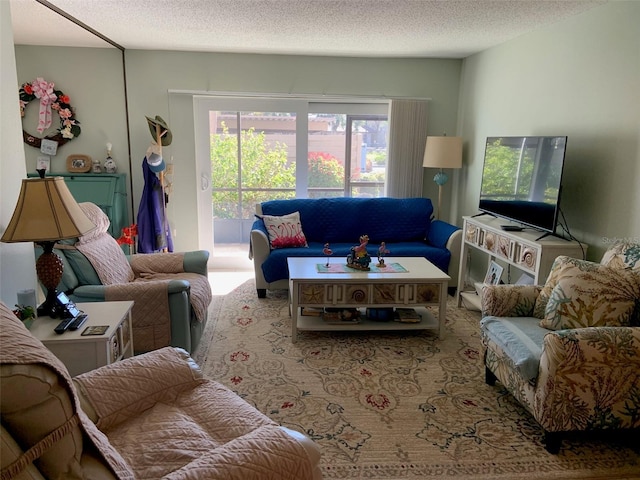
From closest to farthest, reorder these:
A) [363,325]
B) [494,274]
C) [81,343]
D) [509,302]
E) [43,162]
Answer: [81,343] < [509,302] < [363,325] < [494,274] < [43,162]

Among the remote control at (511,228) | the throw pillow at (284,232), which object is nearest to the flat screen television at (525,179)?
the remote control at (511,228)

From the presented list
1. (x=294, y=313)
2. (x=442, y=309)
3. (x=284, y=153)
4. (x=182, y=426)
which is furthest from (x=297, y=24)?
(x=182, y=426)

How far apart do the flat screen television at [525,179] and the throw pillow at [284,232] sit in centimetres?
169

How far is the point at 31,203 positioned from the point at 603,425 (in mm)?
2840

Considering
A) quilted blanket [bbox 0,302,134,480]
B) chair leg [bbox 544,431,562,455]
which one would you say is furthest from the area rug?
quilted blanket [bbox 0,302,134,480]

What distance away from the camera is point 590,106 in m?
3.15

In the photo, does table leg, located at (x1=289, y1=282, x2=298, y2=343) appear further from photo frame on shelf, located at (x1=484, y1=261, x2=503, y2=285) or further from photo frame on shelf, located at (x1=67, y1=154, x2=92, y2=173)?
photo frame on shelf, located at (x1=67, y1=154, x2=92, y2=173)

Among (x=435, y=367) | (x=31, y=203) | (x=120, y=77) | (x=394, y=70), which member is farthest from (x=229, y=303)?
(x=394, y=70)

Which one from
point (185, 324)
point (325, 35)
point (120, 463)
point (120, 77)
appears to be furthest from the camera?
point (120, 77)

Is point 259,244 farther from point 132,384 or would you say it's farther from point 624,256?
point 624,256

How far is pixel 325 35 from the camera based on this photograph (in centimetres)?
398

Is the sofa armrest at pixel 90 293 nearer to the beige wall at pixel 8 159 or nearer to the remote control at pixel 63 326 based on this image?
the beige wall at pixel 8 159

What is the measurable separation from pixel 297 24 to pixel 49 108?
2.89m

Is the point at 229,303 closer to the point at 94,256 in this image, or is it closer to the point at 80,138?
the point at 94,256
